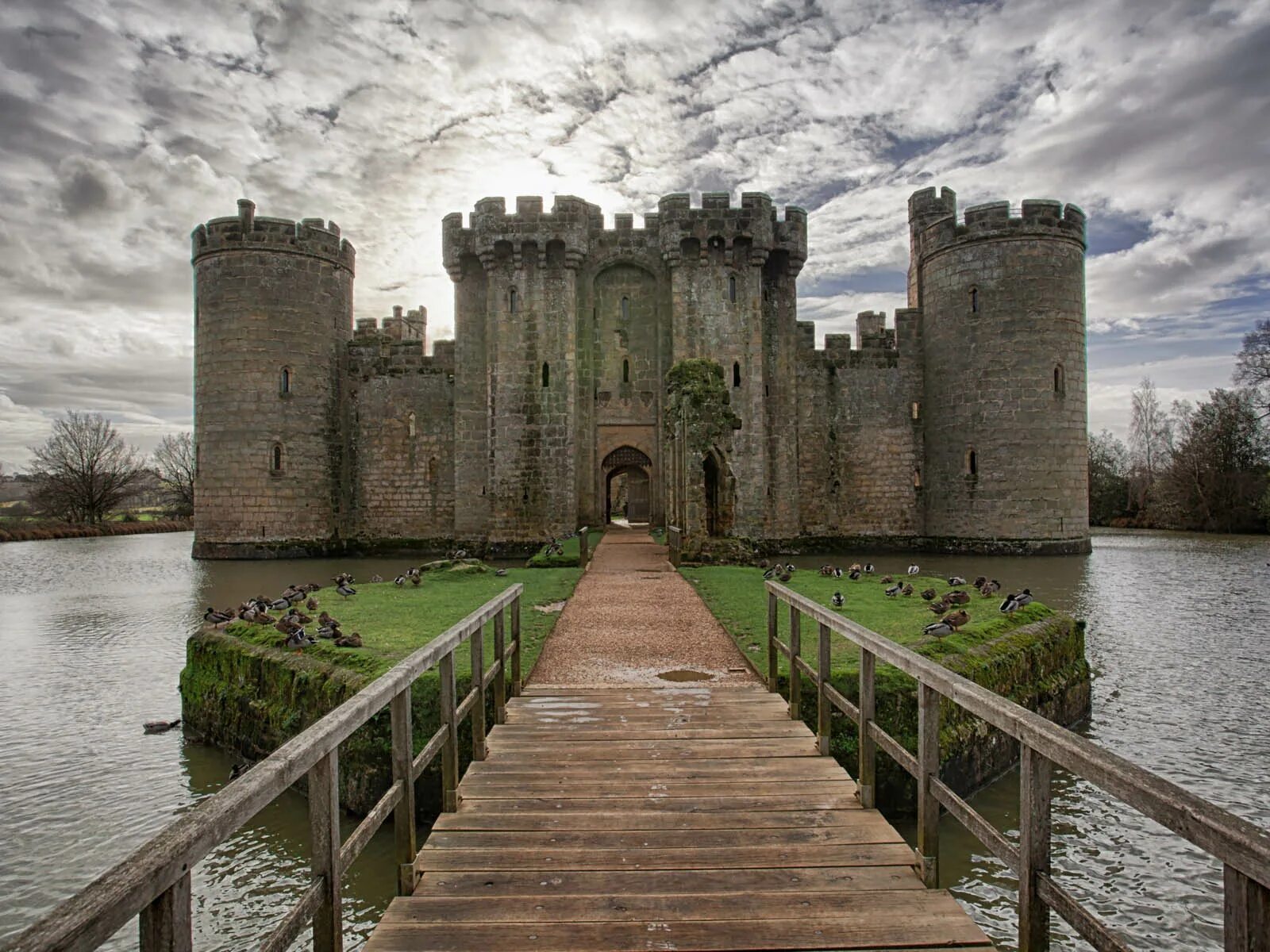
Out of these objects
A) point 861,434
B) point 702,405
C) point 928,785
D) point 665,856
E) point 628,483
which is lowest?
point 665,856

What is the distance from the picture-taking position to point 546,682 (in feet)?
24.4

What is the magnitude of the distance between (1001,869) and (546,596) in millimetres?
7782

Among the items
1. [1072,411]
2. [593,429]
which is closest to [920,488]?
[1072,411]

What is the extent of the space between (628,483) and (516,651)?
44.8 meters

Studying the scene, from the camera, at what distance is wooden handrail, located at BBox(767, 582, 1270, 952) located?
1858 mm

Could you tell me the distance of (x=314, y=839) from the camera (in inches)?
113

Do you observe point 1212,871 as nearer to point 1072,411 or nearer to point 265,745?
point 265,745

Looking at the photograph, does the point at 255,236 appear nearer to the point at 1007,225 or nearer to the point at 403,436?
the point at 403,436

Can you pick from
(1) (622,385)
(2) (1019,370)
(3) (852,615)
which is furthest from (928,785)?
(2) (1019,370)

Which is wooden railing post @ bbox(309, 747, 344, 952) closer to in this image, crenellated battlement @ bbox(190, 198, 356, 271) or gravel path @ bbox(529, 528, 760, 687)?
gravel path @ bbox(529, 528, 760, 687)

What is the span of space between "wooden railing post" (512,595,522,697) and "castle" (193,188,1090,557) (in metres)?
18.5

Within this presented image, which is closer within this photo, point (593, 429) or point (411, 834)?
point (411, 834)

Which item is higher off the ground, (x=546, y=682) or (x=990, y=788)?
(x=546, y=682)

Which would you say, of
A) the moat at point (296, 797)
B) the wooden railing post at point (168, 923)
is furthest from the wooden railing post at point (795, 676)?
the wooden railing post at point (168, 923)
